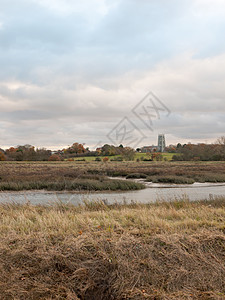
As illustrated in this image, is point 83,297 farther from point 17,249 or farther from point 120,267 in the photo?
point 17,249

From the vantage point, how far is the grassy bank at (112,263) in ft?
15.5

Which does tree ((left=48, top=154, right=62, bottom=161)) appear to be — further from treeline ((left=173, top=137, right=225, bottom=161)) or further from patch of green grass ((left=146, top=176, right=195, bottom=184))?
patch of green grass ((left=146, top=176, right=195, bottom=184))

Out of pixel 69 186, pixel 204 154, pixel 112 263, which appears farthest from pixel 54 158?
pixel 112 263

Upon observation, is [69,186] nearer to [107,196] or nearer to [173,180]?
[107,196]

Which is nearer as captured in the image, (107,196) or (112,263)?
(112,263)

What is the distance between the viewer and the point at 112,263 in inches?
202

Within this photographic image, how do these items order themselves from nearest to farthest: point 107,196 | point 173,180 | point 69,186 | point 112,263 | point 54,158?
point 112,263 → point 107,196 → point 69,186 → point 173,180 → point 54,158

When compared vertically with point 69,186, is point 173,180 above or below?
below

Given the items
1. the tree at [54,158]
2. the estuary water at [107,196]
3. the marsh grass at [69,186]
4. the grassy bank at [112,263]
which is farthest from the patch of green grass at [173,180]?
the tree at [54,158]

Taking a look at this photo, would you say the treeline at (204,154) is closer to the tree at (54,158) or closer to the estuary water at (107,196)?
the tree at (54,158)

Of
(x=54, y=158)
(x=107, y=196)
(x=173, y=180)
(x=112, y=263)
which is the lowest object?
(x=107, y=196)

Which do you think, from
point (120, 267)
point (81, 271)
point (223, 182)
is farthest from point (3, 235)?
point (223, 182)

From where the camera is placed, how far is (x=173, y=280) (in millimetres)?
4883

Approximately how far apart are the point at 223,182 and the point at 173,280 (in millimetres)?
30792
